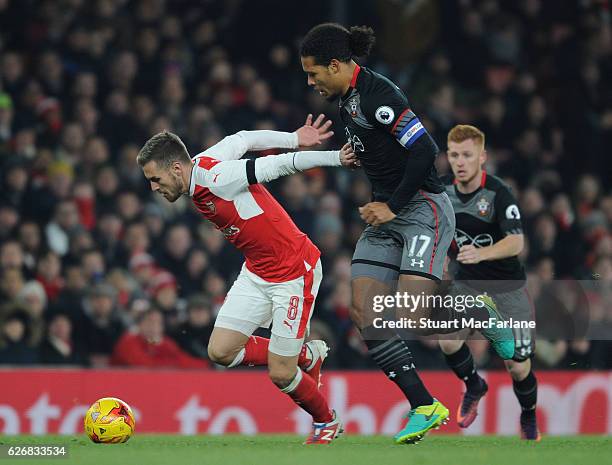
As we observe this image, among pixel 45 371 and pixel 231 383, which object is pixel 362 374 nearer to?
pixel 231 383

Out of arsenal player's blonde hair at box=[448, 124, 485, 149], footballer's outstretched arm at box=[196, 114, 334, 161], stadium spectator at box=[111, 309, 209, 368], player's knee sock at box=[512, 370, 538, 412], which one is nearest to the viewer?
footballer's outstretched arm at box=[196, 114, 334, 161]

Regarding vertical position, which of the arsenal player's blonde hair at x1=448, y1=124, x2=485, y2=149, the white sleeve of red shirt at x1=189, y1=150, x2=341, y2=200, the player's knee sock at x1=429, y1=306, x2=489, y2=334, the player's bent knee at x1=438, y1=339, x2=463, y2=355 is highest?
the arsenal player's blonde hair at x1=448, y1=124, x2=485, y2=149

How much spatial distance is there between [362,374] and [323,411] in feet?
10.2

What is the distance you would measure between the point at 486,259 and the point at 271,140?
169cm

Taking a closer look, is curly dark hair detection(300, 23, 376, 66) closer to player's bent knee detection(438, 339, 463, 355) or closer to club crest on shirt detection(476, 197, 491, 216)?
club crest on shirt detection(476, 197, 491, 216)

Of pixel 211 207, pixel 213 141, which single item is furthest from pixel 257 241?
pixel 213 141

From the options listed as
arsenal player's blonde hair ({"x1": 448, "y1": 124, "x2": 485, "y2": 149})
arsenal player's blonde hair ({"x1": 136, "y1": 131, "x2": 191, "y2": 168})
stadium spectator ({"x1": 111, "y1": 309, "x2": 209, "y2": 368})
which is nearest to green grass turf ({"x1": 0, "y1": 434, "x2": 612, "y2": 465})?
arsenal player's blonde hair ({"x1": 136, "y1": 131, "x2": 191, "y2": 168})

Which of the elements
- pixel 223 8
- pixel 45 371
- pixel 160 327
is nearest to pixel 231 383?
pixel 160 327

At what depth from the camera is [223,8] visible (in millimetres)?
15156

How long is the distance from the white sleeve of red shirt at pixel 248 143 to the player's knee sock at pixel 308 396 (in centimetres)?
139

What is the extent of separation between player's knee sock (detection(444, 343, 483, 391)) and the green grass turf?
17.7 inches

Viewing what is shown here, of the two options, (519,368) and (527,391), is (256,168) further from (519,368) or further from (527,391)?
(527,391)

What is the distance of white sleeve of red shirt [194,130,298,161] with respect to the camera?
762 centimetres

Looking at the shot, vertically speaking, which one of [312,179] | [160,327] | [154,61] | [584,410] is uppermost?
[154,61]
